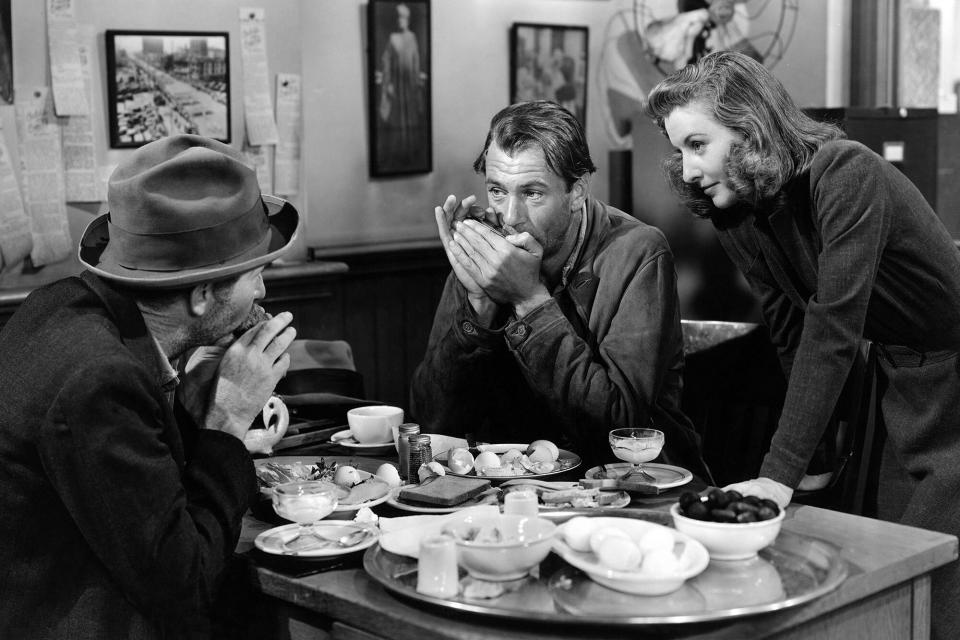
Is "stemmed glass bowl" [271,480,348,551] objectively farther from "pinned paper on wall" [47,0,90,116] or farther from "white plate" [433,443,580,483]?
→ "pinned paper on wall" [47,0,90,116]

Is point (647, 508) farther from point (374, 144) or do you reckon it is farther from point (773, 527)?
point (374, 144)

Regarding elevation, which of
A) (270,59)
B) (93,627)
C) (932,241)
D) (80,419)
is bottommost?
(93,627)

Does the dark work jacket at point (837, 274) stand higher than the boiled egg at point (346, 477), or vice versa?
the dark work jacket at point (837, 274)

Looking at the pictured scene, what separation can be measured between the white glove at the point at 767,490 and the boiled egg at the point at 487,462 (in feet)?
1.60

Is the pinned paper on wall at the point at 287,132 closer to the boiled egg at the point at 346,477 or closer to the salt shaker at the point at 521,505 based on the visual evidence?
the boiled egg at the point at 346,477

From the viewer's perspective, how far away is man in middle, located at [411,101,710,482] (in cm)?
254

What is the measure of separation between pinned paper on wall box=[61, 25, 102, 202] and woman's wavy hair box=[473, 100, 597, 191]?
1762mm

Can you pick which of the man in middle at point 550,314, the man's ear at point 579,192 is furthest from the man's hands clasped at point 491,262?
the man's ear at point 579,192

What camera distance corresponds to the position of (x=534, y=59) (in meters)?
5.30

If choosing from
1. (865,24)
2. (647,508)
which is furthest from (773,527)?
(865,24)

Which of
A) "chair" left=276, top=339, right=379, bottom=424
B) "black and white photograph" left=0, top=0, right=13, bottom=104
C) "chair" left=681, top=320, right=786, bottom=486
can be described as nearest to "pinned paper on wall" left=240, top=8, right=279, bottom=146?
"black and white photograph" left=0, top=0, right=13, bottom=104

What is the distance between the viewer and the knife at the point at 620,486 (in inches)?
80.9

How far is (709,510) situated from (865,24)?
5.23 m

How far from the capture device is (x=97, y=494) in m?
1.65
